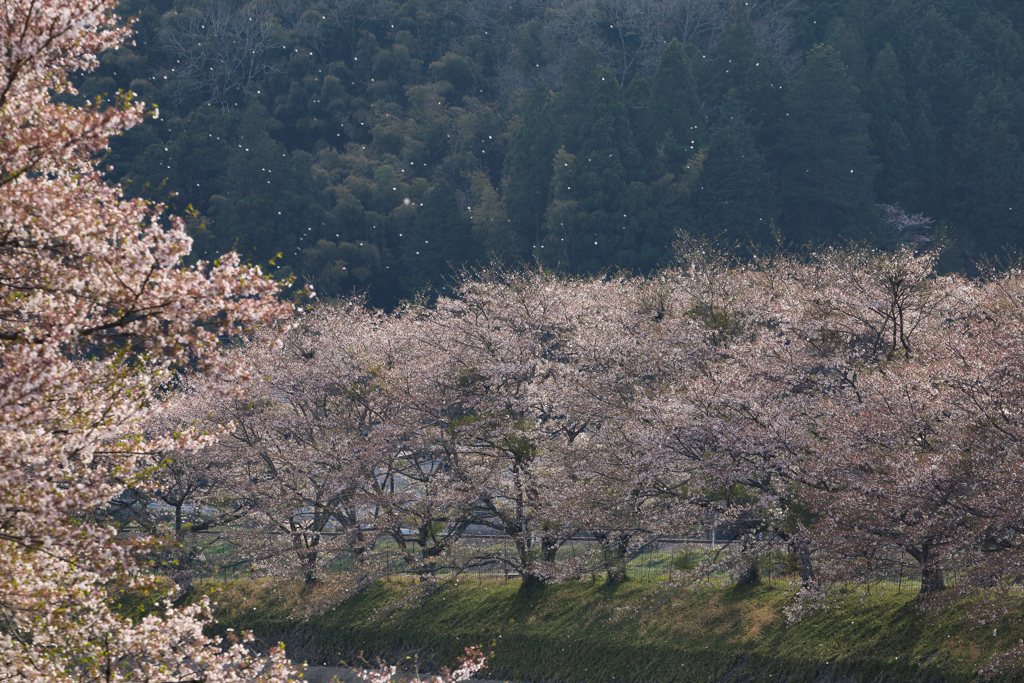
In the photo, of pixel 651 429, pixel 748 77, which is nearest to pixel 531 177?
pixel 748 77

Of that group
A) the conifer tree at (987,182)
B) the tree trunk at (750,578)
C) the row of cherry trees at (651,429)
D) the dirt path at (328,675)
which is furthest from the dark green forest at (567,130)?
the tree trunk at (750,578)

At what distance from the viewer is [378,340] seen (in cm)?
2792

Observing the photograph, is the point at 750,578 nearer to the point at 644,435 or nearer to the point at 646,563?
the point at 646,563

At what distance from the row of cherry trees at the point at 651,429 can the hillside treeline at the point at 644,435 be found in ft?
0.22

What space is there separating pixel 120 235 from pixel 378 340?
21.6 metres

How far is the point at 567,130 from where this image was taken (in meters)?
54.8

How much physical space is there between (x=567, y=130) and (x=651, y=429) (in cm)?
3988

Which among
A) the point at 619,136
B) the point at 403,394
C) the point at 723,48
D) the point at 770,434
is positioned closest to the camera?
the point at 770,434

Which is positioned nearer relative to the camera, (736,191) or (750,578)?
(750,578)

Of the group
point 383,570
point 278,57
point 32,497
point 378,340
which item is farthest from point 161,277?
point 278,57

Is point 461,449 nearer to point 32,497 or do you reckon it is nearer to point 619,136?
point 32,497

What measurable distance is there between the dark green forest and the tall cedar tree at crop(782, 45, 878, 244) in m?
Answer: 0.13

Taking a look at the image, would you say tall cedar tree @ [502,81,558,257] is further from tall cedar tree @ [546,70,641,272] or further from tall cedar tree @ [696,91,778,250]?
tall cedar tree @ [696,91,778,250]

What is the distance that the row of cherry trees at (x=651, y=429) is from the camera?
13844mm
